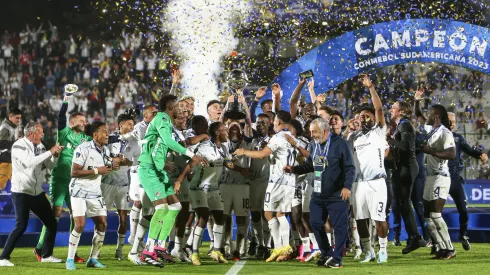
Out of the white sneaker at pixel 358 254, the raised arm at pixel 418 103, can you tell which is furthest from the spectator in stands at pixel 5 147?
the raised arm at pixel 418 103

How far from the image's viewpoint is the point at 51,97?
30.0m

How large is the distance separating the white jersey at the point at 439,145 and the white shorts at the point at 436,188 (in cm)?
8

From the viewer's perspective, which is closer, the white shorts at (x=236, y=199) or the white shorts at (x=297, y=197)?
the white shorts at (x=297, y=197)

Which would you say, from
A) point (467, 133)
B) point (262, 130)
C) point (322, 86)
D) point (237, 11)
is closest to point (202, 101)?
point (237, 11)

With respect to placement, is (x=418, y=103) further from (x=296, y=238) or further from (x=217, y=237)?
(x=217, y=237)

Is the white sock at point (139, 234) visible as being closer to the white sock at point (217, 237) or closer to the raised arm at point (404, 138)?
the white sock at point (217, 237)

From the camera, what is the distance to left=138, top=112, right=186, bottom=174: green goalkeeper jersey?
1154 cm

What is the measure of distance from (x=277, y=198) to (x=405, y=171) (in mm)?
2528

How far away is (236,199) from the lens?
12.9 m

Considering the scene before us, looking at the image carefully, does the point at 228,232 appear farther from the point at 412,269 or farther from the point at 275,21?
the point at 275,21

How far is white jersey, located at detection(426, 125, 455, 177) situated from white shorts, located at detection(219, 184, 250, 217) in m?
2.70

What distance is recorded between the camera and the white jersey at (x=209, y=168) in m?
12.5

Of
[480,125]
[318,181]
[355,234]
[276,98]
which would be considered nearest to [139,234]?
[318,181]

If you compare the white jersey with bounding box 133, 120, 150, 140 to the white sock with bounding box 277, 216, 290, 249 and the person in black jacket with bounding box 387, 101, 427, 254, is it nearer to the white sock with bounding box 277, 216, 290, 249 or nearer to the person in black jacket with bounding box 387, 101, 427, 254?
the white sock with bounding box 277, 216, 290, 249
